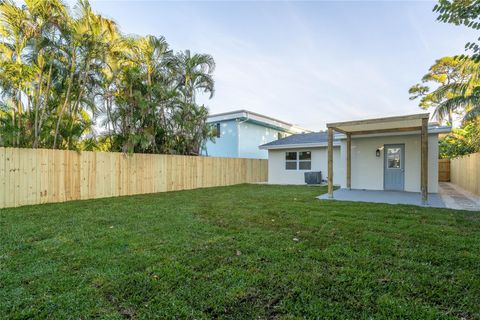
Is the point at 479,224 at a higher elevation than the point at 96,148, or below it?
below

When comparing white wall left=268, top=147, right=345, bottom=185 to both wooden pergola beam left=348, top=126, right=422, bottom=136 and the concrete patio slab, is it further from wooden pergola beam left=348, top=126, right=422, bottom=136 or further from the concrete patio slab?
the concrete patio slab

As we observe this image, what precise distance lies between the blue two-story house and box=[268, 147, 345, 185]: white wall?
8.62 feet

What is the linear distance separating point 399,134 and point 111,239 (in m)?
11.0

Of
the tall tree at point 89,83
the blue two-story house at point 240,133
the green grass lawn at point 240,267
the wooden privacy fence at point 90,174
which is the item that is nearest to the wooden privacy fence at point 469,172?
the green grass lawn at point 240,267

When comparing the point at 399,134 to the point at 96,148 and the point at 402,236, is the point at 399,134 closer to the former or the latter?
the point at 402,236

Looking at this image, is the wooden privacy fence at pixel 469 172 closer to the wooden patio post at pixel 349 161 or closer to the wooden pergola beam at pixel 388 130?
the wooden pergola beam at pixel 388 130

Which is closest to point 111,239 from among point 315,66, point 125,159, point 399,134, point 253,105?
point 125,159

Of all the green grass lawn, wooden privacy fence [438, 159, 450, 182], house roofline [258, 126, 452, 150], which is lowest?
the green grass lawn

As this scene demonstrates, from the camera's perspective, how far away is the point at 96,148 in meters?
9.59

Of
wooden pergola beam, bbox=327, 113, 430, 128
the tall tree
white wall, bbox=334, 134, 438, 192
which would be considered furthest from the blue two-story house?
wooden pergola beam, bbox=327, 113, 430, 128

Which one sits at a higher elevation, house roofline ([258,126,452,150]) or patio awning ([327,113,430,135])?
patio awning ([327,113,430,135])

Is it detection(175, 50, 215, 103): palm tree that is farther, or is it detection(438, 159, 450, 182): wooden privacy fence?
detection(438, 159, 450, 182): wooden privacy fence

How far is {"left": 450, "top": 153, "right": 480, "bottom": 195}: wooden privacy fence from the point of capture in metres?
9.20

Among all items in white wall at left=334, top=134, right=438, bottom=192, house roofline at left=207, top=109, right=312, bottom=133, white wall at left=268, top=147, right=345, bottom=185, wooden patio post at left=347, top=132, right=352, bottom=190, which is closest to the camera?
white wall at left=334, top=134, right=438, bottom=192
